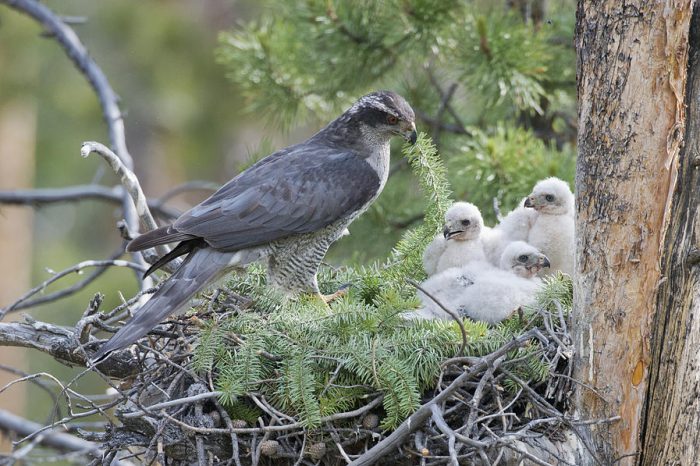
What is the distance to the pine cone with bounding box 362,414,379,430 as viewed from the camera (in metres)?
3.30

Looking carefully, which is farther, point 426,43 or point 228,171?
point 228,171

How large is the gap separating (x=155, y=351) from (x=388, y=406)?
3.09 feet

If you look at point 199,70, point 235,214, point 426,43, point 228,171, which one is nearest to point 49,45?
point 199,70

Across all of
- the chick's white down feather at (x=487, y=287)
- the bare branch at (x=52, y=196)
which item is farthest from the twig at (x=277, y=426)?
the bare branch at (x=52, y=196)

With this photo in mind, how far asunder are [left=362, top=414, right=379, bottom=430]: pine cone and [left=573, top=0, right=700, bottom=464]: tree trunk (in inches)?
28.3

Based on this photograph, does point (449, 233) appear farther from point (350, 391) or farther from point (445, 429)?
point (445, 429)

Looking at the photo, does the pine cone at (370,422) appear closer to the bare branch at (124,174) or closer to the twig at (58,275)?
the bare branch at (124,174)

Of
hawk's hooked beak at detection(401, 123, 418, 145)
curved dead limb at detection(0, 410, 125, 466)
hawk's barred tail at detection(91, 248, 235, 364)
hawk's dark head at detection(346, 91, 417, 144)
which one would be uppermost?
hawk's dark head at detection(346, 91, 417, 144)

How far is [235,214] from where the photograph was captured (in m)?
4.27

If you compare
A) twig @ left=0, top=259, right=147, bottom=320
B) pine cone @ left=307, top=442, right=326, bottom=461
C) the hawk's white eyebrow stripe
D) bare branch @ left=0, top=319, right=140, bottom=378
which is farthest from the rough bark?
twig @ left=0, top=259, right=147, bottom=320

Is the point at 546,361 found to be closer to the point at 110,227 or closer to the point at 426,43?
the point at 426,43

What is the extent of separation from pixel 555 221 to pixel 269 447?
1.97m

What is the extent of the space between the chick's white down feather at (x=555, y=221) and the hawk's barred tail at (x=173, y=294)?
1507 mm

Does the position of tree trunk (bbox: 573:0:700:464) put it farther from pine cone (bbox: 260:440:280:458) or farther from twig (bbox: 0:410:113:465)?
twig (bbox: 0:410:113:465)
